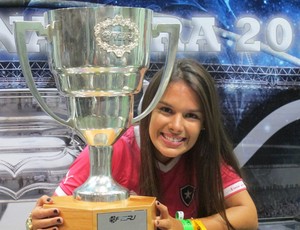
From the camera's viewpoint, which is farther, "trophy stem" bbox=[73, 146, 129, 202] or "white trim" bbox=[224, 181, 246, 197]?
"white trim" bbox=[224, 181, 246, 197]

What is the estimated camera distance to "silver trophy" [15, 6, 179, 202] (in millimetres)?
851

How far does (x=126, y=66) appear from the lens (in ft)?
2.90

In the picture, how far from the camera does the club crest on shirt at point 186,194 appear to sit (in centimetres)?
134

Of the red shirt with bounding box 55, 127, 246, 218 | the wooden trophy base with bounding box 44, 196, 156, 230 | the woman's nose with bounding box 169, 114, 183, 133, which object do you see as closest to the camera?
the wooden trophy base with bounding box 44, 196, 156, 230

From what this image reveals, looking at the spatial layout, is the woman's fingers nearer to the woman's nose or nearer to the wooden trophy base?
the wooden trophy base

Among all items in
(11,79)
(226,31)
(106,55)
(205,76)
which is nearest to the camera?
(106,55)

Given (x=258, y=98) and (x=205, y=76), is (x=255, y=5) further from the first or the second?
(x=205, y=76)

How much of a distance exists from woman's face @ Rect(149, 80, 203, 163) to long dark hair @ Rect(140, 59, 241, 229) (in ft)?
0.06

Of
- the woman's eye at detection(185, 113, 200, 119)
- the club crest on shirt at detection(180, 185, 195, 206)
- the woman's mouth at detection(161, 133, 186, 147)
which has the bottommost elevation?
the club crest on shirt at detection(180, 185, 195, 206)

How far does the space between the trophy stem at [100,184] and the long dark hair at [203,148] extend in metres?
0.29

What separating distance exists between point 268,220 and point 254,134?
0.32 metres

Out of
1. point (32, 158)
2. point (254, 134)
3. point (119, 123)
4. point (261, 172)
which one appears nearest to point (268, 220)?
point (261, 172)

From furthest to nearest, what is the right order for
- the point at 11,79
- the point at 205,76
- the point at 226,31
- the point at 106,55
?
the point at 226,31 < the point at 11,79 < the point at 205,76 < the point at 106,55

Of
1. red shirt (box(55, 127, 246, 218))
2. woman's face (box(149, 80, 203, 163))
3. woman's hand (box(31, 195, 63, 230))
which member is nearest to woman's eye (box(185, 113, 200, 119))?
woman's face (box(149, 80, 203, 163))
